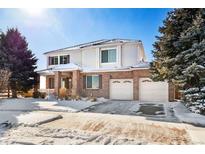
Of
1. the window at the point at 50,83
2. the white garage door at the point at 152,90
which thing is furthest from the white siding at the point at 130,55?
the window at the point at 50,83

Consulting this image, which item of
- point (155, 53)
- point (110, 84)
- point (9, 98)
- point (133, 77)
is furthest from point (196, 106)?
point (9, 98)

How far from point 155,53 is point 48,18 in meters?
5.08

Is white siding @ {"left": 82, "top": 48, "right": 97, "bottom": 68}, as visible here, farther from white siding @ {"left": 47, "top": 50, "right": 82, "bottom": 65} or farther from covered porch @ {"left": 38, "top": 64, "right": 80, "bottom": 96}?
covered porch @ {"left": 38, "top": 64, "right": 80, "bottom": 96}

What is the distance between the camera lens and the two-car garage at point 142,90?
11.6 metres

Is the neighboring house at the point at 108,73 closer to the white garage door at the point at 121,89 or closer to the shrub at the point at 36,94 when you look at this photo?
the white garage door at the point at 121,89

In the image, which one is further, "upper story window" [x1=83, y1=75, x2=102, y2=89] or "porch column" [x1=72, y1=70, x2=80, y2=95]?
"porch column" [x1=72, y1=70, x2=80, y2=95]

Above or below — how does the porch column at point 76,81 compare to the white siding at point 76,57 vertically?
below

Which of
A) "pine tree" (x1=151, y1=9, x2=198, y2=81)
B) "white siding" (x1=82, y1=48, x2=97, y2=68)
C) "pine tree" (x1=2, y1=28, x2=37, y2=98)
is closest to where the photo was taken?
"pine tree" (x1=151, y1=9, x2=198, y2=81)

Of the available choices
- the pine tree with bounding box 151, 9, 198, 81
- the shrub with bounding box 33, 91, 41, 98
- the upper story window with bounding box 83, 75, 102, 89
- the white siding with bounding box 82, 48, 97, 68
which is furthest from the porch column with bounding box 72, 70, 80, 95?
the pine tree with bounding box 151, 9, 198, 81

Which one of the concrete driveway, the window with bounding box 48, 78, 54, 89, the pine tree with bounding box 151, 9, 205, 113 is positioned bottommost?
the concrete driveway

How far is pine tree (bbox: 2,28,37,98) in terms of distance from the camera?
34.9 ft

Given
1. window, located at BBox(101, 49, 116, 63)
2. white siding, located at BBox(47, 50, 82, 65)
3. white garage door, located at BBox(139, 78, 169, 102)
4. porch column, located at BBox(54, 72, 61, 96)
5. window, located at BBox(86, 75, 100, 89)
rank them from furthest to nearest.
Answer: white siding, located at BBox(47, 50, 82, 65)
porch column, located at BBox(54, 72, 61, 96)
window, located at BBox(86, 75, 100, 89)
window, located at BBox(101, 49, 116, 63)
white garage door, located at BBox(139, 78, 169, 102)
